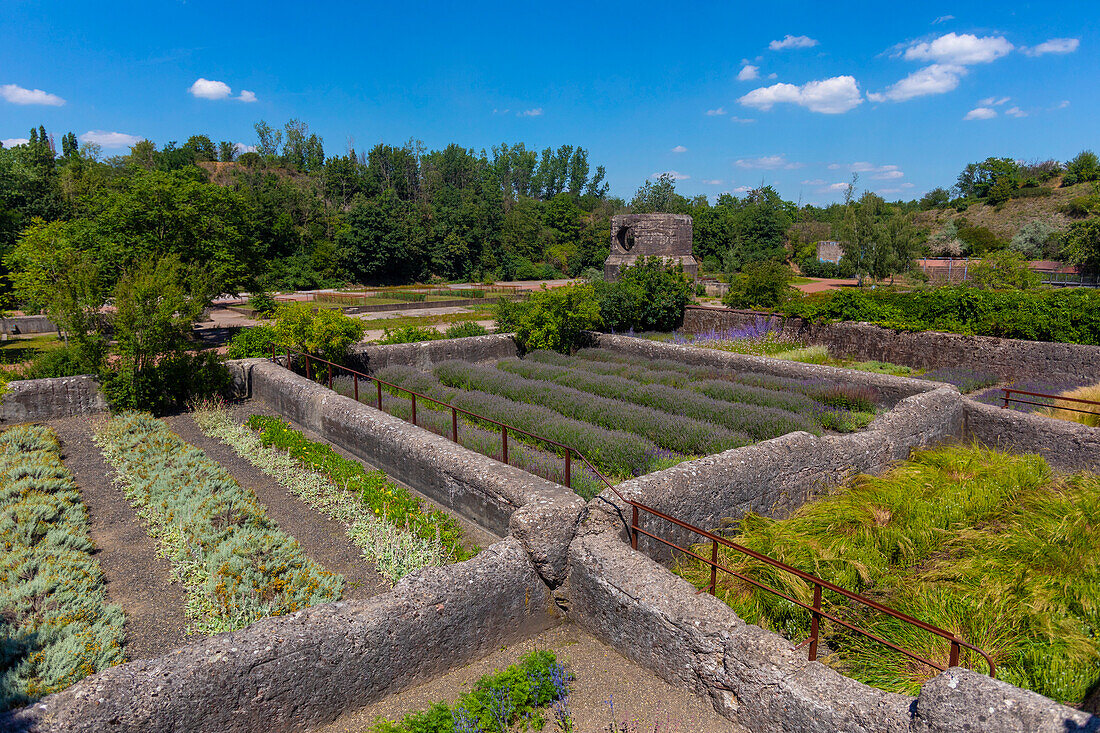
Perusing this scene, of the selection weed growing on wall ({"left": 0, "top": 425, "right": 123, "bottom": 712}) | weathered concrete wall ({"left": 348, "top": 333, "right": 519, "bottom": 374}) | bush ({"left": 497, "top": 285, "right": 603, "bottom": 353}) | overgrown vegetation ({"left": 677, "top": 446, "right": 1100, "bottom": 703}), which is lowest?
weed growing on wall ({"left": 0, "top": 425, "right": 123, "bottom": 712})

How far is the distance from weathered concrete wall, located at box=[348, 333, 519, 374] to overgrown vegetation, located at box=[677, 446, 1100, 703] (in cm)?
995

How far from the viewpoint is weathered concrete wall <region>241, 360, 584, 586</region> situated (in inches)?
203

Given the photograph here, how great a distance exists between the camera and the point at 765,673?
3.68 m

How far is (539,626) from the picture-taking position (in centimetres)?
516

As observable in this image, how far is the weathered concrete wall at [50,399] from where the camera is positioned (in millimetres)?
10562

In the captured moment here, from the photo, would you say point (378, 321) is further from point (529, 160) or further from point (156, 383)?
point (529, 160)

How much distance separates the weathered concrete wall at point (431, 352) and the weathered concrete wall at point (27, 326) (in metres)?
20.8

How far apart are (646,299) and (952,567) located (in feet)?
50.0

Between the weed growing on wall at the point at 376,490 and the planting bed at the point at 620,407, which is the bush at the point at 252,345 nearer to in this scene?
the planting bed at the point at 620,407

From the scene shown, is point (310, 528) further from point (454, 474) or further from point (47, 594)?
point (47, 594)

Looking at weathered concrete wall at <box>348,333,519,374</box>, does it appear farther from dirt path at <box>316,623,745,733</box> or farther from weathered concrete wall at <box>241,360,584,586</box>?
dirt path at <box>316,623,745,733</box>

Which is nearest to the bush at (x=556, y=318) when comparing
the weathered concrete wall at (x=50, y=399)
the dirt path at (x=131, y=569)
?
the weathered concrete wall at (x=50, y=399)

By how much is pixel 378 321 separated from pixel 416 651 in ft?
85.2

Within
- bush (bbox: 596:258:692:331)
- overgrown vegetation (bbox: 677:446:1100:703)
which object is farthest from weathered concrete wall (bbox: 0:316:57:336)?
overgrown vegetation (bbox: 677:446:1100:703)
